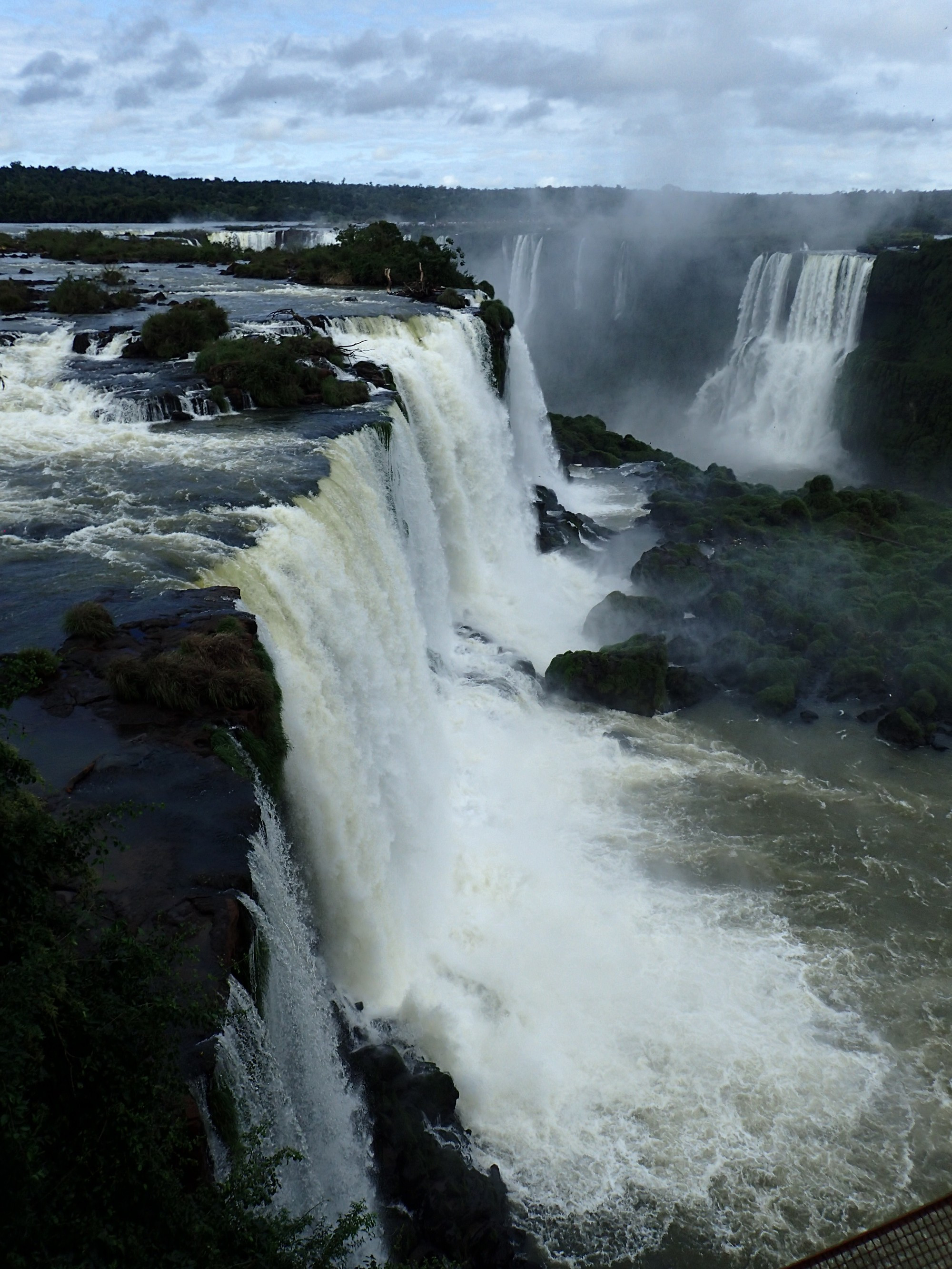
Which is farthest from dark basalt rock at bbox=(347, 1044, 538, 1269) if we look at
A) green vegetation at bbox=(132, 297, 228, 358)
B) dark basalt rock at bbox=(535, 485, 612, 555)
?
dark basalt rock at bbox=(535, 485, 612, 555)

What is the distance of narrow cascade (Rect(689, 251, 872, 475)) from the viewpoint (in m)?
41.0

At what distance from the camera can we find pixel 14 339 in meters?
21.4

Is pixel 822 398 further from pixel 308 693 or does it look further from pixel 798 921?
pixel 308 693

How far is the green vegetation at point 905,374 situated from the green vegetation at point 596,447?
877cm

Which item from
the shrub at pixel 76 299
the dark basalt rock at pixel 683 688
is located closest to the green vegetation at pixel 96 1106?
the dark basalt rock at pixel 683 688

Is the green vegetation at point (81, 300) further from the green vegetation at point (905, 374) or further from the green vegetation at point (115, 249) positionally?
the green vegetation at point (905, 374)

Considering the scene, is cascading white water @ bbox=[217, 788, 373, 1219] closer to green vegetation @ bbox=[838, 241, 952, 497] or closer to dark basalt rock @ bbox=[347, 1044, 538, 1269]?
dark basalt rock @ bbox=[347, 1044, 538, 1269]

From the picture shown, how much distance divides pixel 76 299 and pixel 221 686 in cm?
2003

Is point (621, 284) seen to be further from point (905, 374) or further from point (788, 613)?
point (788, 613)

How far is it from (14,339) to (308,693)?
578 inches

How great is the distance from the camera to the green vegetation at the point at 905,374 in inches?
1511

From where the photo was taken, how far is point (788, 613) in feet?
74.1

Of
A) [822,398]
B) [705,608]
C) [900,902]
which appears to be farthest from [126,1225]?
[822,398]

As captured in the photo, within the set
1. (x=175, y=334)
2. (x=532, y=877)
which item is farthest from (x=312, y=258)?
(x=532, y=877)
